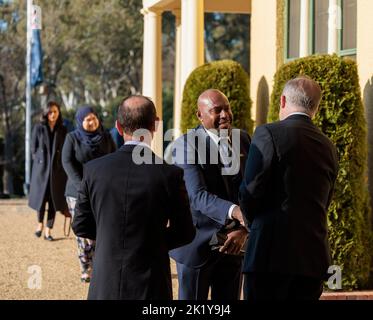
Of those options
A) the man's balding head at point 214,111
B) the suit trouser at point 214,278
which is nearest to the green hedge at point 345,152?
the suit trouser at point 214,278

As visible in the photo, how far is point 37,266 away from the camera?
11.5 metres

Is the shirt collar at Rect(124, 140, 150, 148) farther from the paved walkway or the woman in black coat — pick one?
the woman in black coat

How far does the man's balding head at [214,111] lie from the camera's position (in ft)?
20.1

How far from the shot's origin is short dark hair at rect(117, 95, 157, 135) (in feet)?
15.5

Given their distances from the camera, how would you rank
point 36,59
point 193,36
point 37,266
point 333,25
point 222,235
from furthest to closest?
point 36,59 < point 193,36 < point 37,266 < point 333,25 < point 222,235

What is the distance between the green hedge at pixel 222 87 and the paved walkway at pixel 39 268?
2.11 meters

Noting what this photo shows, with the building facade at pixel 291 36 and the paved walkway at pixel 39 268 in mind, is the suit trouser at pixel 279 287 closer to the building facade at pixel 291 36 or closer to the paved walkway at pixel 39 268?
the paved walkway at pixel 39 268

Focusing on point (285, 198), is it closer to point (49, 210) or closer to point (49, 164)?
point (49, 164)

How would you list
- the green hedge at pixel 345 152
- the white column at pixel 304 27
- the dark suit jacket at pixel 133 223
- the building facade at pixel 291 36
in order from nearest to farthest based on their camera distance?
the dark suit jacket at pixel 133 223, the green hedge at pixel 345 152, the building facade at pixel 291 36, the white column at pixel 304 27

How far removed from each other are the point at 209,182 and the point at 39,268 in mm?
5721

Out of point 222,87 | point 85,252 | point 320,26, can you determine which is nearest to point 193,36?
point 222,87

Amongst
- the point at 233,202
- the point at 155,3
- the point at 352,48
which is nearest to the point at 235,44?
the point at 155,3

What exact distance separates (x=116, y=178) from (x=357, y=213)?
16.9 feet
